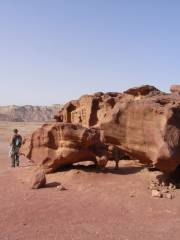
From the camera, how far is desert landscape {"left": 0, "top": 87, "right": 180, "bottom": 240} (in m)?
7.16

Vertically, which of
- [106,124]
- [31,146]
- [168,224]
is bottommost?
[168,224]

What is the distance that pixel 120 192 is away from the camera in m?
9.85

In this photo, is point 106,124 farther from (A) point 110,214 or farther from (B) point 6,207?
(B) point 6,207

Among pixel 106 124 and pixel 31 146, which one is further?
pixel 31 146

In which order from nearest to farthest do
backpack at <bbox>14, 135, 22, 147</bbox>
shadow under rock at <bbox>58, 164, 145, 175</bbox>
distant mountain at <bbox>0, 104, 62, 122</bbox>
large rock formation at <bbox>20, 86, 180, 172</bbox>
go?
large rock formation at <bbox>20, 86, 180, 172</bbox>, shadow under rock at <bbox>58, 164, 145, 175</bbox>, backpack at <bbox>14, 135, 22, 147</bbox>, distant mountain at <bbox>0, 104, 62, 122</bbox>

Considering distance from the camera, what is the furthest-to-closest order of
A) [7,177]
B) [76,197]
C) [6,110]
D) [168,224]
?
1. [6,110]
2. [7,177]
3. [76,197]
4. [168,224]

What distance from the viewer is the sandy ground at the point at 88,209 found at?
712cm

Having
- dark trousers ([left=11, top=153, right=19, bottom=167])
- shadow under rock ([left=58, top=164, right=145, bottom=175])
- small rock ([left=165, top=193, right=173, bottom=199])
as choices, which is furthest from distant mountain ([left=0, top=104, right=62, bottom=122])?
small rock ([left=165, top=193, right=173, bottom=199])

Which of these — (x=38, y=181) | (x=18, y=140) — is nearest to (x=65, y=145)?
(x=38, y=181)

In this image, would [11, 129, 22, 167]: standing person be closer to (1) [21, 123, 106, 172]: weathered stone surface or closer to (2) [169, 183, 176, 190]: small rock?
(1) [21, 123, 106, 172]: weathered stone surface

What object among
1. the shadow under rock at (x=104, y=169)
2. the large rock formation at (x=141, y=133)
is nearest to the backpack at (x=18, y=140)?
the shadow under rock at (x=104, y=169)

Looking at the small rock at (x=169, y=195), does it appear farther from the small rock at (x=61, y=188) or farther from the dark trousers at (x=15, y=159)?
the dark trousers at (x=15, y=159)

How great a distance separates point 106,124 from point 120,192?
1.86m

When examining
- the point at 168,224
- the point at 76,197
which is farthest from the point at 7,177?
the point at 168,224
